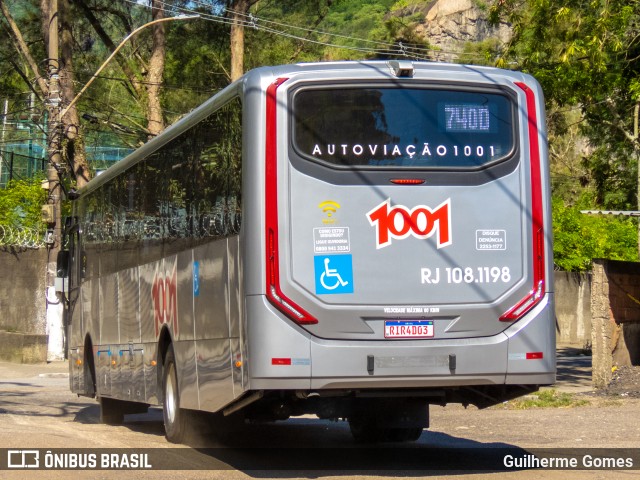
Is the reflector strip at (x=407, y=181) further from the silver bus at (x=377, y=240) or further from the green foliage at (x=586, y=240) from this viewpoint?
the green foliage at (x=586, y=240)

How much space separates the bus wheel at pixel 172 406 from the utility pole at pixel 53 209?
15.6m

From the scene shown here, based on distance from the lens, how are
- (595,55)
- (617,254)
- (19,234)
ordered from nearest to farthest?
(595,55) < (19,234) < (617,254)

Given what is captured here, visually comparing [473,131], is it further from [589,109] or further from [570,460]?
[589,109]

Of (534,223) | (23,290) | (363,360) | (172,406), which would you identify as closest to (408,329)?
(363,360)

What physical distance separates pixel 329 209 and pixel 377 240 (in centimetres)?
45

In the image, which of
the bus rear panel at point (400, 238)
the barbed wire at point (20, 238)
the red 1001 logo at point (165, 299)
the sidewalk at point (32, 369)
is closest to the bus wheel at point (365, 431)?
the red 1001 logo at point (165, 299)

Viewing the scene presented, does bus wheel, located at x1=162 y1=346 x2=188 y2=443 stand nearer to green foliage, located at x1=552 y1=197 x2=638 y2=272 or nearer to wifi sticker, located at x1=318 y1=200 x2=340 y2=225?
wifi sticker, located at x1=318 y1=200 x2=340 y2=225

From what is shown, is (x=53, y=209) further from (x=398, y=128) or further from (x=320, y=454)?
(x=398, y=128)

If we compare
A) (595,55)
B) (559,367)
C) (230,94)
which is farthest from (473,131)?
(559,367)

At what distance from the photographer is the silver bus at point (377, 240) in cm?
905

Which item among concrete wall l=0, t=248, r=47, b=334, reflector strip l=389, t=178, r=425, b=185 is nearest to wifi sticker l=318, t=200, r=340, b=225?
reflector strip l=389, t=178, r=425, b=185

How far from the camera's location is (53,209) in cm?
2808

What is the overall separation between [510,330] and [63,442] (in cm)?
471

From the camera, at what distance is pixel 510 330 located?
9.41 m
